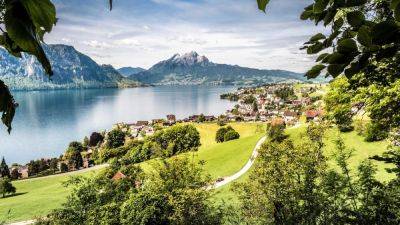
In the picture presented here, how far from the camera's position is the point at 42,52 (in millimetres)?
824

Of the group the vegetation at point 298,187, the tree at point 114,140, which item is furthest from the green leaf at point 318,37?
the tree at point 114,140

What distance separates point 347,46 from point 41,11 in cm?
97

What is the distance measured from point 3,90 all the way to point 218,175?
4695cm

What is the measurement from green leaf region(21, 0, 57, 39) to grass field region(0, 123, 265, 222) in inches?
1183

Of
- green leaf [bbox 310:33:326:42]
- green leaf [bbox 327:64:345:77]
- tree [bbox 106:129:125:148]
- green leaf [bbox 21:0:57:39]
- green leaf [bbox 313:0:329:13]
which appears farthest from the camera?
tree [bbox 106:129:125:148]

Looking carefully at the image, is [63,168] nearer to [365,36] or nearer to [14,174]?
[14,174]

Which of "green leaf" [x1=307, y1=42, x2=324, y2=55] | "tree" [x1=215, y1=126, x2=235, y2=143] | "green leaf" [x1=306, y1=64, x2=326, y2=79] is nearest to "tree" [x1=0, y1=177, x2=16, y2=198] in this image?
"tree" [x1=215, y1=126, x2=235, y2=143]

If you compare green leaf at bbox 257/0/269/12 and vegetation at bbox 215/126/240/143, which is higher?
green leaf at bbox 257/0/269/12

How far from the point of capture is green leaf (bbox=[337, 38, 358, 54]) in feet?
4.08

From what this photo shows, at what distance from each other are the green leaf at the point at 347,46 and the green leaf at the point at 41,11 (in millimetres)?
927

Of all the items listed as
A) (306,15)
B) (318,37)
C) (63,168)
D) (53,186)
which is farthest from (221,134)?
(318,37)

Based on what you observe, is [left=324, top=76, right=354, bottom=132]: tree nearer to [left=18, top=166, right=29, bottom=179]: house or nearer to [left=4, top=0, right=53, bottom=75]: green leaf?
[left=4, top=0, right=53, bottom=75]: green leaf

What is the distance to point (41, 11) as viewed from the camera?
2.50 ft

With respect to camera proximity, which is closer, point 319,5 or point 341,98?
point 319,5
